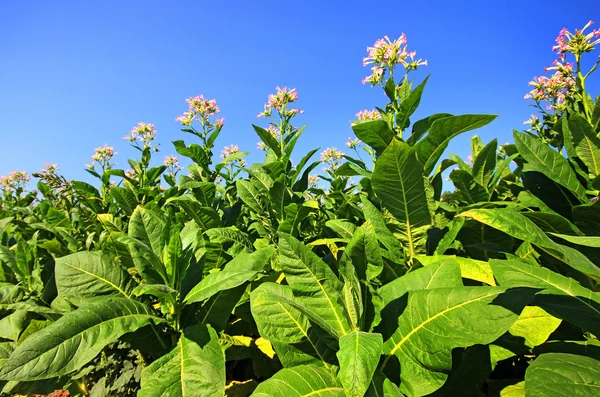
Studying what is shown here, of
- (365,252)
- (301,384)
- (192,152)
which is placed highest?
(192,152)

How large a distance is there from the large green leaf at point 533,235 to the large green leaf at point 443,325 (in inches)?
7.2

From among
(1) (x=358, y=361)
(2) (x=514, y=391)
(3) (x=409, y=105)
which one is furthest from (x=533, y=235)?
(3) (x=409, y=105)

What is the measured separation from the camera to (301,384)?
46.9 inches

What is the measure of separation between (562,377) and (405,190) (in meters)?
0.87

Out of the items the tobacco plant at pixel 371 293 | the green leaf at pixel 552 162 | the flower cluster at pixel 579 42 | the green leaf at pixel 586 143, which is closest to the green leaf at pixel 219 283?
the tobacco plant at pixel 371 293

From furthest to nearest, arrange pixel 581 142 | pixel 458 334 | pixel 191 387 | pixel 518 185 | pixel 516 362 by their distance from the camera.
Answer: pixel 518 185
pixel 581 142
pixel 516 362
pixel 191 387
pixel 458 334

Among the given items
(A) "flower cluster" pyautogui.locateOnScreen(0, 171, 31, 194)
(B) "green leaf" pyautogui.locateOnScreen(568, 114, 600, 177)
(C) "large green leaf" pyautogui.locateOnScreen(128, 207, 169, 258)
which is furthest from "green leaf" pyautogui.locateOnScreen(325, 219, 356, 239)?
(A) "flower cluster" pyautogui.locateOnScreen(0, 171, 31, 194)

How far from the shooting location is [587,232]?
1.79 metres

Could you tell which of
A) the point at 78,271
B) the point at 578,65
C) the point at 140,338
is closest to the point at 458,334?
the point at 140,338

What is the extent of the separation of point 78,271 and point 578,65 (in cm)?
356

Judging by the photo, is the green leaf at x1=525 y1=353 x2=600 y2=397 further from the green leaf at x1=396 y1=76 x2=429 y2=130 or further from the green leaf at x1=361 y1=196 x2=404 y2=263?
the green leaf at x1=396 y1=76 x2=429 y2=130

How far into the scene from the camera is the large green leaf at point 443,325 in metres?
1.09

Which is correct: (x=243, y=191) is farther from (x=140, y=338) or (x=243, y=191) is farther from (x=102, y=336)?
(x=102, y=336)

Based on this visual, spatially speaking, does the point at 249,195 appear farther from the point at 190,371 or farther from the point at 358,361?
the point at 358,361
